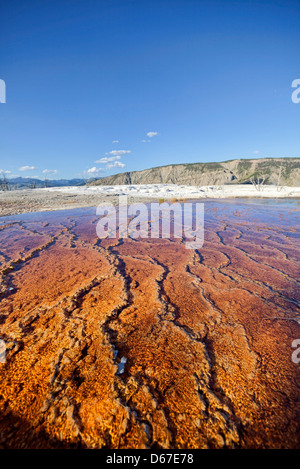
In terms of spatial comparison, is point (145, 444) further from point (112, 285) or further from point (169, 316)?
point (112, 285)

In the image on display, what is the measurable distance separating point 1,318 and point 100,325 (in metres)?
1.18

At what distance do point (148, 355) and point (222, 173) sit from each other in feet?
237

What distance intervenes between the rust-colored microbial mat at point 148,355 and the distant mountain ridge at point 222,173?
56546mm

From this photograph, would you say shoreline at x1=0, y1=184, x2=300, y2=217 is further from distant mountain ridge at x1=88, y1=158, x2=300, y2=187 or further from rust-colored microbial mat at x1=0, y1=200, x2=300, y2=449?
distant mountain ridge at x1=88, y1=158, x2=300, y2=187

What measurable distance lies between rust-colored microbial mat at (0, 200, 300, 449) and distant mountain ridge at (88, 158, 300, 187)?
56.5 meters

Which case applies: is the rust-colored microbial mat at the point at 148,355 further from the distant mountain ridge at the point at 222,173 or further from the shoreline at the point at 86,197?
the distant mountain ridge at the point at 222,173

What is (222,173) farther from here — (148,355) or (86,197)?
(148,355)

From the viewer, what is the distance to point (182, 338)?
5.96 ft

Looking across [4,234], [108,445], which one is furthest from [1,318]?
[4,234]

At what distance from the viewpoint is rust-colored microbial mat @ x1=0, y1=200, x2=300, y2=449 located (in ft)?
3.64

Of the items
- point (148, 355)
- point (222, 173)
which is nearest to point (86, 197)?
point (148, 355)

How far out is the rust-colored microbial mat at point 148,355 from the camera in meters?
1.11

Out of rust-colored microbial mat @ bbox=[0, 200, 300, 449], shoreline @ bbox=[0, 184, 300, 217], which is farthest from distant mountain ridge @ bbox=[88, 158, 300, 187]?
rust-colored microbial mat @ bbox=[0, 200, 300, 449]

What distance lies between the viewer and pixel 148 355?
162 centimetres
